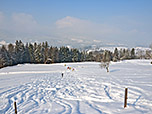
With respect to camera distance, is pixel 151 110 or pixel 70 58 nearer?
pixel 151 110

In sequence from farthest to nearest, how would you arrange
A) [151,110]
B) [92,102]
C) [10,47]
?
[10,47] < [92,102] < [151,110]

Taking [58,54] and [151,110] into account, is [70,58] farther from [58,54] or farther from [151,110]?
[151,110]

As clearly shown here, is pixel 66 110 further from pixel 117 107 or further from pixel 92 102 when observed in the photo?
pixel 117 107

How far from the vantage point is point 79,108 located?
5191mm

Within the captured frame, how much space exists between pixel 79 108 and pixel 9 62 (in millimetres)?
40865

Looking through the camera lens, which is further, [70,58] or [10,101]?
[70,58]

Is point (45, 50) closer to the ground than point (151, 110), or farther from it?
farther from it

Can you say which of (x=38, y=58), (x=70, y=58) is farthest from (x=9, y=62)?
(x=70, y=58)

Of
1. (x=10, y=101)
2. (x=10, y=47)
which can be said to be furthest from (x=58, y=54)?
(x=10, y=101)

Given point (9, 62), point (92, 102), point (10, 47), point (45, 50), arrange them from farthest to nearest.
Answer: point (45, 50) < point (10, 47) < point (9, 62) < point (92, 102)

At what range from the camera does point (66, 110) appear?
502cm

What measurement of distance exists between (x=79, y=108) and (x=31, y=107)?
2.32 m

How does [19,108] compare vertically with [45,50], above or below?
below

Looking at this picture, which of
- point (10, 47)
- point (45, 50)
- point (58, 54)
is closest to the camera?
point (10, 47)
